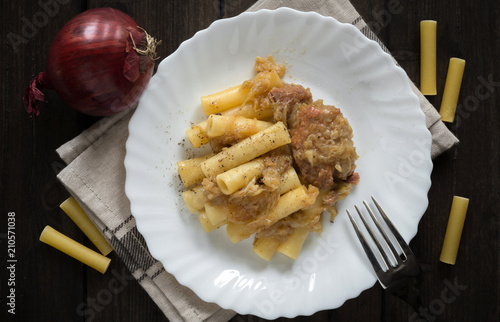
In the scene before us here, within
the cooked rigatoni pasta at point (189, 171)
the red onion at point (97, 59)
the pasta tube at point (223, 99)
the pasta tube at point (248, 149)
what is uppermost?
the red onion at point (97, 59)

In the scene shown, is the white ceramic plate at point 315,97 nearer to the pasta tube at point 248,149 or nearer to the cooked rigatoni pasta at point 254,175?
the cooked rigatoni pasta at point 254,175

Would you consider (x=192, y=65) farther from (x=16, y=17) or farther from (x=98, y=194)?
(x=16, y=17)

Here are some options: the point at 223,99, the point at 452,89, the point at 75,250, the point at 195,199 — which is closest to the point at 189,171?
the point at 195,199

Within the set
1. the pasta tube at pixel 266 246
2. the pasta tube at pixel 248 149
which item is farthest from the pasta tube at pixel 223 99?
the pasta tube at pixel 266 246

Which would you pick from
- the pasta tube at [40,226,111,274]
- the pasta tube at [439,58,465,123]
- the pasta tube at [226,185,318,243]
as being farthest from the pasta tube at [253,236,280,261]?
the pasta tube at [439,58,465,123]

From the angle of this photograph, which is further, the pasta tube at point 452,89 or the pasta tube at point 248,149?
the pasta tube at point 452,89

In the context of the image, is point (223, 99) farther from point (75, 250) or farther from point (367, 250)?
point (75, 250)
